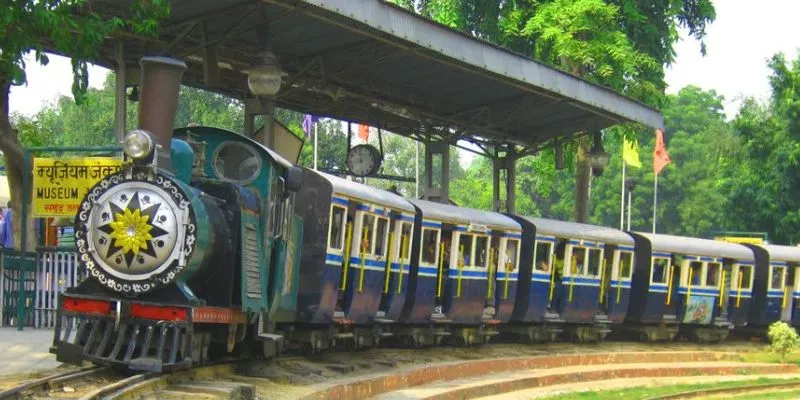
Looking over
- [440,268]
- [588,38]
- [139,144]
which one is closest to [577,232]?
[440,268]

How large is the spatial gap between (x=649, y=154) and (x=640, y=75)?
4889cm

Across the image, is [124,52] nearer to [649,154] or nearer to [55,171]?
[55,171]

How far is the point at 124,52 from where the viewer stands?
55.2 feet

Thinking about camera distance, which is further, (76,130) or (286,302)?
(76,130)

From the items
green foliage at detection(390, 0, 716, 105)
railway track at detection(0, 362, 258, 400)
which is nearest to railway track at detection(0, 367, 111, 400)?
railway track at detection(0, 362, 258, 400)

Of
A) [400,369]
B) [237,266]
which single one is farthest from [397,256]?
[237,266]

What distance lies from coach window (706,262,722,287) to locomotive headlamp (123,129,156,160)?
18926 millimetres

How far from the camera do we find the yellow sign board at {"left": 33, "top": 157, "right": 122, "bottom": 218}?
15.8 meters

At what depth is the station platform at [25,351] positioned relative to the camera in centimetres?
1252

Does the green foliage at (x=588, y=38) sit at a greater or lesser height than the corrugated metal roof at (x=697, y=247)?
greater

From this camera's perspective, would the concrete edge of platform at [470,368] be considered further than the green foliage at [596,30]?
No

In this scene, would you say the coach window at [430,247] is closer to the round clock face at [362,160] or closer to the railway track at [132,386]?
the round clock face at [362,160]

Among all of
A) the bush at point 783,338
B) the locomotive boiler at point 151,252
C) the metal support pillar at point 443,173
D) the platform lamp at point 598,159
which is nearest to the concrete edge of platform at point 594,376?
the bush at point 783,338

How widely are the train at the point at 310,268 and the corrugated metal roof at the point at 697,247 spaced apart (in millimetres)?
43
